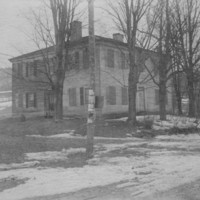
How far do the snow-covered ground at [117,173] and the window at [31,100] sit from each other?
822 inches

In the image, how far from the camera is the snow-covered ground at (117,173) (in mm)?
7828

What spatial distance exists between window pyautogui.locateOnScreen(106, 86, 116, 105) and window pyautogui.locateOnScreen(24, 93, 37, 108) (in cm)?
789

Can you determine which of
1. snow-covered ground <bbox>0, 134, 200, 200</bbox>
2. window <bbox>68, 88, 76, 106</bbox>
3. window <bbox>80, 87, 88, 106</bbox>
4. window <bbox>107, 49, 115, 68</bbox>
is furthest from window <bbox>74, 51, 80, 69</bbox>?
snow-covered ground <bbox>0, 134, 200, 200</bbox>

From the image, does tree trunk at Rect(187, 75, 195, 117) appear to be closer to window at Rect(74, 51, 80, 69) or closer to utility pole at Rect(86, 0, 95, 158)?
window at Rect(74, 51, 80, 69)

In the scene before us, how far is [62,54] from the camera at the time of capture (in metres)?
25.0

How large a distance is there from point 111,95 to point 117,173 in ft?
67.6

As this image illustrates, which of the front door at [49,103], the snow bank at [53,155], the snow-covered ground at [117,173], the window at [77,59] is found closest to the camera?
the snow-covered ground at [117,173]

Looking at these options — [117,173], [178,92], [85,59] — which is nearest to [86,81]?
[85,59]

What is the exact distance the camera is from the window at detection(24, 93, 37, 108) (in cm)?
3438

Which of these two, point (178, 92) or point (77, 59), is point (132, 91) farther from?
point (178, 92)

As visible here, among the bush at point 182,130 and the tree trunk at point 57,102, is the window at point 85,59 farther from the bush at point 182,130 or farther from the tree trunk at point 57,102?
the bush at point 182,130

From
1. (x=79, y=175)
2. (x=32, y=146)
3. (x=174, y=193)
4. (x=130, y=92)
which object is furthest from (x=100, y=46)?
(x=174, y=193)

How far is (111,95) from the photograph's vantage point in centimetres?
3005

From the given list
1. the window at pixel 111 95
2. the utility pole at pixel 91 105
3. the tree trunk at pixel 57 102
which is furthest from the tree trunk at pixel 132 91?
the utility pole at pixel 91 105
